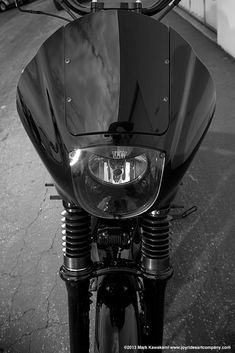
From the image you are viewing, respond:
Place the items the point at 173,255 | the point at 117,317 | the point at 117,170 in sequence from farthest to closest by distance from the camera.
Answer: the point at 173,255 < the point at 117,317 < the point at 117,170

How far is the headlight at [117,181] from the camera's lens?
1099 millimetres

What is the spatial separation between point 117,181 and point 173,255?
5.26ft

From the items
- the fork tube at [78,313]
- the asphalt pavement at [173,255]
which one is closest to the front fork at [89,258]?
the fork tube at [78,313]

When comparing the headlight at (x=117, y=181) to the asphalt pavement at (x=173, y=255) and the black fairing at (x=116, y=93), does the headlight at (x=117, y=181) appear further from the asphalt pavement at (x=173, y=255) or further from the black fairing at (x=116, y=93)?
the asphalt pavement at (x=173, y=255)

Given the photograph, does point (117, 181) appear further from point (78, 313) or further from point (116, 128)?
point (78, 313)

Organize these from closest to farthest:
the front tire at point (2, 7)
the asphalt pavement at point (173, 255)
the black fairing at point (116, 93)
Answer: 1. the black fairing at point (116, 93)
2. the asphalt pavement at point (173, 255)
3. the front tire at point (2, 7)

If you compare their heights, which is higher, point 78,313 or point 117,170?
point 117,170

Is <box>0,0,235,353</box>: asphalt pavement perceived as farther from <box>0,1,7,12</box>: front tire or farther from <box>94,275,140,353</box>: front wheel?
<box>0,1,7,12</box>: front tire

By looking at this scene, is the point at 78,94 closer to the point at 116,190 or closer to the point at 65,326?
the point at 116,190

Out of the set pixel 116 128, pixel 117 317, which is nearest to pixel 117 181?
pixel 116 128

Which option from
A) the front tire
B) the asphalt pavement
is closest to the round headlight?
the asphalt pavement

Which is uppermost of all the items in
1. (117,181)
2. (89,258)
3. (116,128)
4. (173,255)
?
(116,128)

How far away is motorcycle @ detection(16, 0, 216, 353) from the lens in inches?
42.9

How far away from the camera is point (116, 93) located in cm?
111
